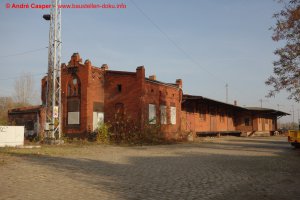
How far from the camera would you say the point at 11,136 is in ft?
69.6

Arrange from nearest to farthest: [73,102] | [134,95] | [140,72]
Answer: [140,72], [134,95], [73,102]

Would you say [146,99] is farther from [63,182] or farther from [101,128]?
[63,182]

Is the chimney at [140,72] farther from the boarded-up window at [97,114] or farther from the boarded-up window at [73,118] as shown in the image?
the boarded-up window at [73,118]

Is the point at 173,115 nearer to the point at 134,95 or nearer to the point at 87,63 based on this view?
the point at 134,95

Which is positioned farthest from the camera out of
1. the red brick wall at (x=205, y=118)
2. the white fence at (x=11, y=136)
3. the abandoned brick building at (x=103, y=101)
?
the red brick wall at (x=205, y=118)

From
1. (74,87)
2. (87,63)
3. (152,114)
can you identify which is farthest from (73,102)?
(152,114)

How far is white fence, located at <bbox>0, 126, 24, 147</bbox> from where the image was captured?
20672mm

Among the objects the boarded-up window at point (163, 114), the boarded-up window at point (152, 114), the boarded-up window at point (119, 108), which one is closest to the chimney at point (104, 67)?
the boarded-up window at point (119, 108)

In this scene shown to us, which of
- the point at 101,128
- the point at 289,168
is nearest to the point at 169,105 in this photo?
the point at 101,128

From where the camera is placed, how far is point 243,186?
26.3 ft

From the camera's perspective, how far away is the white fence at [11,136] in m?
20.7

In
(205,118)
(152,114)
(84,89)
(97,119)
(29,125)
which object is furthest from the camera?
(205,118)

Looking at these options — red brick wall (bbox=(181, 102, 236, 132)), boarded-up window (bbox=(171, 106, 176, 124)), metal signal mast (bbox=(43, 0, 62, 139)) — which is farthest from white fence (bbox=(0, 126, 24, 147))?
red brick wall (bbox=(181, 102, 236, 132))

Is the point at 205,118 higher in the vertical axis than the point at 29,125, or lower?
higher
